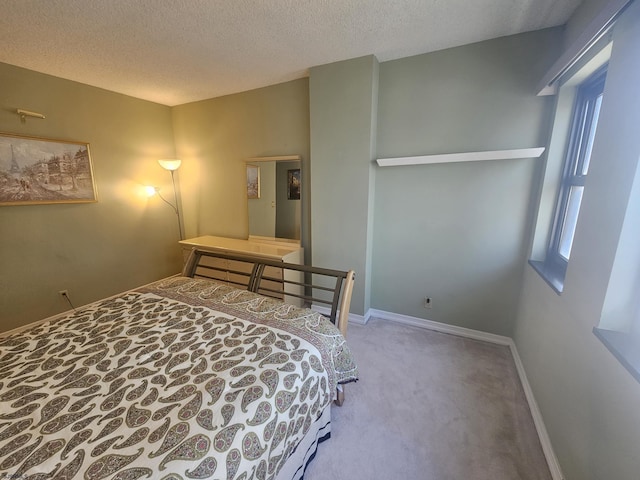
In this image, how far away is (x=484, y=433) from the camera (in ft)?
5.01

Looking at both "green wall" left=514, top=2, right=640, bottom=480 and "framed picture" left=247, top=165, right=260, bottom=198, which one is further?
"framed picture" left=247, top=165, right=260, bottom=198

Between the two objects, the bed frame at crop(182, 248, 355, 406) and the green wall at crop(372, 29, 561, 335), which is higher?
the green wall at crop(372, 29, 561, 335)

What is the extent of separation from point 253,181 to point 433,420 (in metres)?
2.94

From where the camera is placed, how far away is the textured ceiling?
169cm

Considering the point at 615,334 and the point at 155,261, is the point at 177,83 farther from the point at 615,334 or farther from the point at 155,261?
the point at 615,334

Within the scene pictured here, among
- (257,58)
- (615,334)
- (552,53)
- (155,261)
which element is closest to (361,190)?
(257,58)

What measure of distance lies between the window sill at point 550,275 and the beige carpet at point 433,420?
82cm

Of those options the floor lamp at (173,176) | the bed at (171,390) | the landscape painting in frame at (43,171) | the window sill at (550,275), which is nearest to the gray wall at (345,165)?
the bed at (171,390)

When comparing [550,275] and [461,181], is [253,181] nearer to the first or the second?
[461,181]

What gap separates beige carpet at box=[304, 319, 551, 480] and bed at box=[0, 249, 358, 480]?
17cm

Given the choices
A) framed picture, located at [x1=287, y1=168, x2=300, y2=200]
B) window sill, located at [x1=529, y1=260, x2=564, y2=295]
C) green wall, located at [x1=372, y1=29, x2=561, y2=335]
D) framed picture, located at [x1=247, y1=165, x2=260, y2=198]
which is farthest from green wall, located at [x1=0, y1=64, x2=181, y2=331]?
window sill, located at [x1=529, y1=260, x2=564, y2=295]

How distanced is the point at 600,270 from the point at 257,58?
9.21ft

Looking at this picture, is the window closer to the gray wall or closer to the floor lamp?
the gray wall

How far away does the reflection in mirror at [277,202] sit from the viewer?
3025 millimetres
